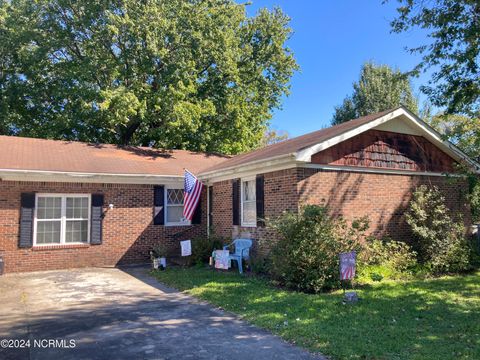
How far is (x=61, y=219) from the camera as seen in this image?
487 inches

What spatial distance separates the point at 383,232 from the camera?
11312 millimetres

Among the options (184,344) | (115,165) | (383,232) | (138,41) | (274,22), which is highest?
(274,22)

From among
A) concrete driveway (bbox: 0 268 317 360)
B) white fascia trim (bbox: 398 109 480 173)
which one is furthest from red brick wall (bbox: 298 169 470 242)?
concrete driveway (bbox: 0 268 317 360)

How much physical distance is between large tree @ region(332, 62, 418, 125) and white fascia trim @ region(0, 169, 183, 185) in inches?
928

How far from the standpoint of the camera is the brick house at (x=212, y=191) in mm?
10672

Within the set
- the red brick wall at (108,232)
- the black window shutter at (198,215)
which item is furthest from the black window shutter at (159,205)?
the black window shutter at (198,215)

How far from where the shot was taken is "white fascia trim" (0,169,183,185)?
37.6 ft

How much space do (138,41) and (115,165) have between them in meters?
9.59

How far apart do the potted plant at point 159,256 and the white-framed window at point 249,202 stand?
109 inches

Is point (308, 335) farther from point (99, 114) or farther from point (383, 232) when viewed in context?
point (99, 114)

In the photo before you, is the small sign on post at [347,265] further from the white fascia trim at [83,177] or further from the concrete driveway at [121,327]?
the white fascia trim at [83,177]

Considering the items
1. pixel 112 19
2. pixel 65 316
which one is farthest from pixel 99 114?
pixel 65 316

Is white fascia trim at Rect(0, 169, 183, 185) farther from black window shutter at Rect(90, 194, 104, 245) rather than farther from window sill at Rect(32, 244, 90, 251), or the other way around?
window sill at Rect(32, 244, 90, 251)

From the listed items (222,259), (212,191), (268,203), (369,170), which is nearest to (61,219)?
(212,191)
